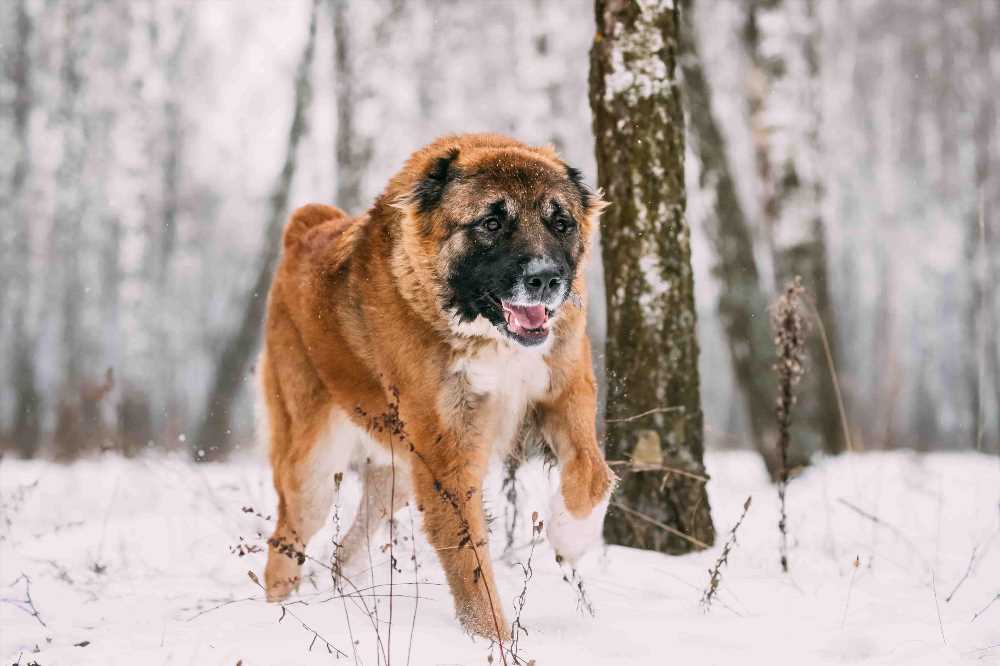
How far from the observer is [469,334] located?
3734mm

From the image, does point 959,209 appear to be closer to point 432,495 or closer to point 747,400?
point 747,400

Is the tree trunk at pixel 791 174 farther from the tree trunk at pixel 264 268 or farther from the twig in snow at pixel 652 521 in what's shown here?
the tree trunk at pixel 264 268

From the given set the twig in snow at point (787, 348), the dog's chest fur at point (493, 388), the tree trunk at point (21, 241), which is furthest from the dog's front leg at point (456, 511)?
the tree trunk at point (21, 241)

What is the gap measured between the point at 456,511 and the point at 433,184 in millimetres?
1402

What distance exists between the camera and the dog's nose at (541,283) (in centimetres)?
347

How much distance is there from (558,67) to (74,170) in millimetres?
12234

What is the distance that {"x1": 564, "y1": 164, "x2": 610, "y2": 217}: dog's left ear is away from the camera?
4.06m

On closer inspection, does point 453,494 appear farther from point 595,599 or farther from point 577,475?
point 595,599

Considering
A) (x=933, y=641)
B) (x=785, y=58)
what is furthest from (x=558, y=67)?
(x=933, y=641)

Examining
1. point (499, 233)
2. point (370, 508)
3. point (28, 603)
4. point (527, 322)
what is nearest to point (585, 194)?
point (499, 233)

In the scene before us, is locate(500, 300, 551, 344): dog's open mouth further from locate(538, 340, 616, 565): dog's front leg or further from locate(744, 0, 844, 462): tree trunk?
locate(744, 0, 844, 462): tree trunk

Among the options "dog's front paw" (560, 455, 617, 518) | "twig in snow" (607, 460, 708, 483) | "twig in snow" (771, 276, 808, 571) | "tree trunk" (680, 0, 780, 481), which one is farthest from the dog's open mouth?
"tree trunk" (680, 0, 780, 481)

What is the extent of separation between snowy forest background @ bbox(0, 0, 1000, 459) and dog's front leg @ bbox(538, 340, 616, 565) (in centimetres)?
481

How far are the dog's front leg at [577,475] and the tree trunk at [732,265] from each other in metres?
4.56
